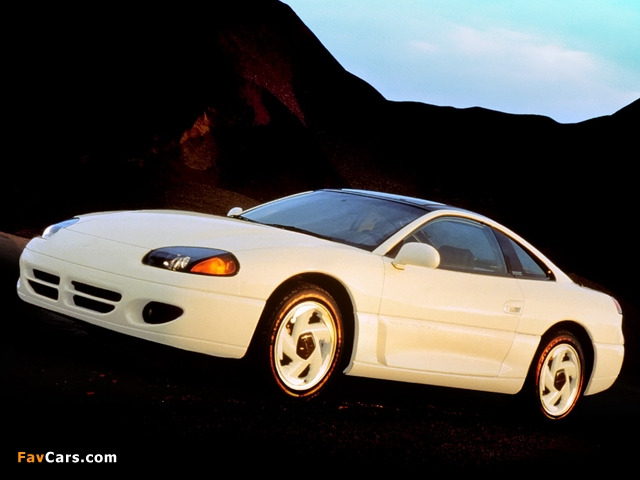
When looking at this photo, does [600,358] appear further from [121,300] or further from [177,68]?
[177,68]

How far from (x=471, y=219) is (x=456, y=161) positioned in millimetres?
87469

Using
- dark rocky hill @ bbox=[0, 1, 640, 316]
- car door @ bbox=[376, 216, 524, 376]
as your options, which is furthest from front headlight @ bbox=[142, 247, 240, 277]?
dark rocky hill @ bbox=[0, 1, 640, 316]

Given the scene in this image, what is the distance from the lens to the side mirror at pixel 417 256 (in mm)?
7047

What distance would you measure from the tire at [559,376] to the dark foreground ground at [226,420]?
0.19 meters

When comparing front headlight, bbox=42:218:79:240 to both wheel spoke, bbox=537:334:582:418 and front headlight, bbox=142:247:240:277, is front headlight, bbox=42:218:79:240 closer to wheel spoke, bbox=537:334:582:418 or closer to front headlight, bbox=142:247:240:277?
front headlight, bbox=142:247:240:277

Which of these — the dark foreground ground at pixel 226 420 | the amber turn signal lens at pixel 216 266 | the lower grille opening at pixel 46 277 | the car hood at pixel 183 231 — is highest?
the car hood at pixel 183 231

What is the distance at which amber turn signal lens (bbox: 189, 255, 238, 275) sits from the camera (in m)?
6.35

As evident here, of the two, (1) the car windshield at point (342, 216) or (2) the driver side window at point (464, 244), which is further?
(2) the driver side window at point (464, 244)

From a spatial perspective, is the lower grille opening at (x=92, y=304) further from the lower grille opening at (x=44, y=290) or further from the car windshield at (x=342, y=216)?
the car windshield at (x=342, y=216)

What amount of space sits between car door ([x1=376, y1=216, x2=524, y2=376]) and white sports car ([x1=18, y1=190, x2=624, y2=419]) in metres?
0.01

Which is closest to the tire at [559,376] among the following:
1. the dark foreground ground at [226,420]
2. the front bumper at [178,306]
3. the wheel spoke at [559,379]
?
the wheel spoke at [559,379]

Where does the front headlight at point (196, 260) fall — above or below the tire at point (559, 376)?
above

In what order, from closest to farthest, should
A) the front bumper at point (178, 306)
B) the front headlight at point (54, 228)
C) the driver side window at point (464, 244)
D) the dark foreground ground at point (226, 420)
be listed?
the dark foreground ground at point (226, 420) → the front bumper at point (178, 306) → the front headlight at point (54, 228) → the driver side window at point (464, 244)

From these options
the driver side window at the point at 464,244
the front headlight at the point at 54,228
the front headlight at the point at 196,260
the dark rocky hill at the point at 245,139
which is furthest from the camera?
the dark rocky hill at the point at 245,139
